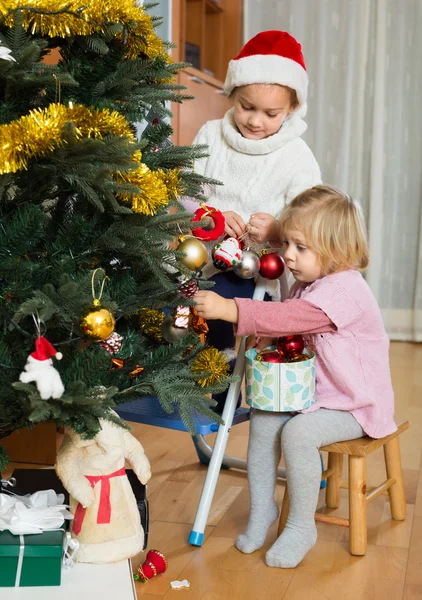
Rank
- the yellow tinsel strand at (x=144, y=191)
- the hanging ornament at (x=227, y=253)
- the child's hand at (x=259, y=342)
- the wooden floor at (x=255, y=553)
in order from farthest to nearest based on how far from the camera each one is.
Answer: the child's hand at (x=259, y=342) < the hanging ornament at (x=227, y=253) < the wooden floor at (x=255, y=553) < the yellow tinsel strand at (x=144, y=191)

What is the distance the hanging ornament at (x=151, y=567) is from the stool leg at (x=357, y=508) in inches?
15.9

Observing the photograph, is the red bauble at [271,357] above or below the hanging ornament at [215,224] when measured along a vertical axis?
below

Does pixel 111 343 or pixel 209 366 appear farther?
pixel 209 366

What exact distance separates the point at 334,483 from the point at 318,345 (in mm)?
401

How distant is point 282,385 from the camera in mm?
1608

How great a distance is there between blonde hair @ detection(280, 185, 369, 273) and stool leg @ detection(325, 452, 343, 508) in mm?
463

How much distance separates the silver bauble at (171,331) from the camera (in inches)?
58.7

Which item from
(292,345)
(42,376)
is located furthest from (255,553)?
(42,376)

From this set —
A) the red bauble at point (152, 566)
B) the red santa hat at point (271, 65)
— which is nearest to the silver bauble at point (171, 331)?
the red bauble at point (152, 566)

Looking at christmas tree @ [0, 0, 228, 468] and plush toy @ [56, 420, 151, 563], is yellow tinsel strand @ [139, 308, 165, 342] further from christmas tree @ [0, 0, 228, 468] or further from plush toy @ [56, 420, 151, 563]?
plush toy @ [56, 420, 151, 563]

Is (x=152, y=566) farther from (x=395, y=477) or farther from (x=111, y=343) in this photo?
(x=395, y=477)

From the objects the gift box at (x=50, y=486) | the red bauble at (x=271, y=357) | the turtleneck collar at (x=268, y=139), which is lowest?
the gift box at (x=50, y=486)

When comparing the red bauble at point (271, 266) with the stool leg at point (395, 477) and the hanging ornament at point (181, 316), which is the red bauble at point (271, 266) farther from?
the stool leg at point (395, 477)

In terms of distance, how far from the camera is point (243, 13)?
4234mm
